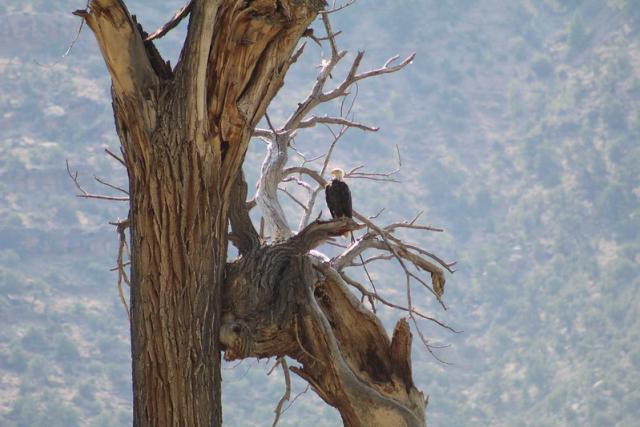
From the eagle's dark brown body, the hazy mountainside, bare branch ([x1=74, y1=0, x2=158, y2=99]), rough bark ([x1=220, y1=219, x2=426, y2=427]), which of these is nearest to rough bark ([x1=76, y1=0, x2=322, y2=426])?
bare branch ([x1=74, y1=0, x2=158, y2=99])

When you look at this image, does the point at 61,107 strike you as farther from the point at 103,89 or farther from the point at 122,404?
the point at 122,404

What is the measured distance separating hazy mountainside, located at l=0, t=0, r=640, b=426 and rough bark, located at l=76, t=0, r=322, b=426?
33030mm

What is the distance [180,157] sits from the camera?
285 centimetres

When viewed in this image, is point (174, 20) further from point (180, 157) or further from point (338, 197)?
point (338, 197)

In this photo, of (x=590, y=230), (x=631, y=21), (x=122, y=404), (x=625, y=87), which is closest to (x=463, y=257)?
(x=590, y=230)

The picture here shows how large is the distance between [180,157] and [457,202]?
5599cm

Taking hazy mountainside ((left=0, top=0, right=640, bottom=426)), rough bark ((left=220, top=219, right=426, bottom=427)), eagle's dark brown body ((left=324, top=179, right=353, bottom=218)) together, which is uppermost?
hazy mountainside ((left=0, top=0, right=640, bottom=426))

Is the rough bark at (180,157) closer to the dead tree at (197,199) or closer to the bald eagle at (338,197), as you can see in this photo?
the dead tree at (197,199)

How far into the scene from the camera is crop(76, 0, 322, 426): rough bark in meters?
2.85

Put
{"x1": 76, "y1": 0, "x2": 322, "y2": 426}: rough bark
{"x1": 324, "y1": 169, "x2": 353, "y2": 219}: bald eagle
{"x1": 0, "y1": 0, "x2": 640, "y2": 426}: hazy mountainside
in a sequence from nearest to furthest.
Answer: {"x1": 76, "y1": 0, "x2": 322, "y2": 426}: rough bark, {"x1": 324, "y1": 169, "x2": 353, "y2": 219}: bald eagle, {"x1": 0, "y1": 0, "x2": 640, "y2": 426}: hazy mountainside

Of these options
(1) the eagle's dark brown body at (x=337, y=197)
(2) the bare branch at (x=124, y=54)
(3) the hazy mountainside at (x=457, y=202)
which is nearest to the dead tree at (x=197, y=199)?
(2) the bare branch at (x=124, y=54)

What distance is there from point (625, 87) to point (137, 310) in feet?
191

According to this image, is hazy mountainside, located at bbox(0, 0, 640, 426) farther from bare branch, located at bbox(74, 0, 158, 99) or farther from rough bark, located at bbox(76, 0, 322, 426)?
bare branch, located at bbox(74, 0, 158, 99)

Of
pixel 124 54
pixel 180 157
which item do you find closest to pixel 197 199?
pixel 180 157
